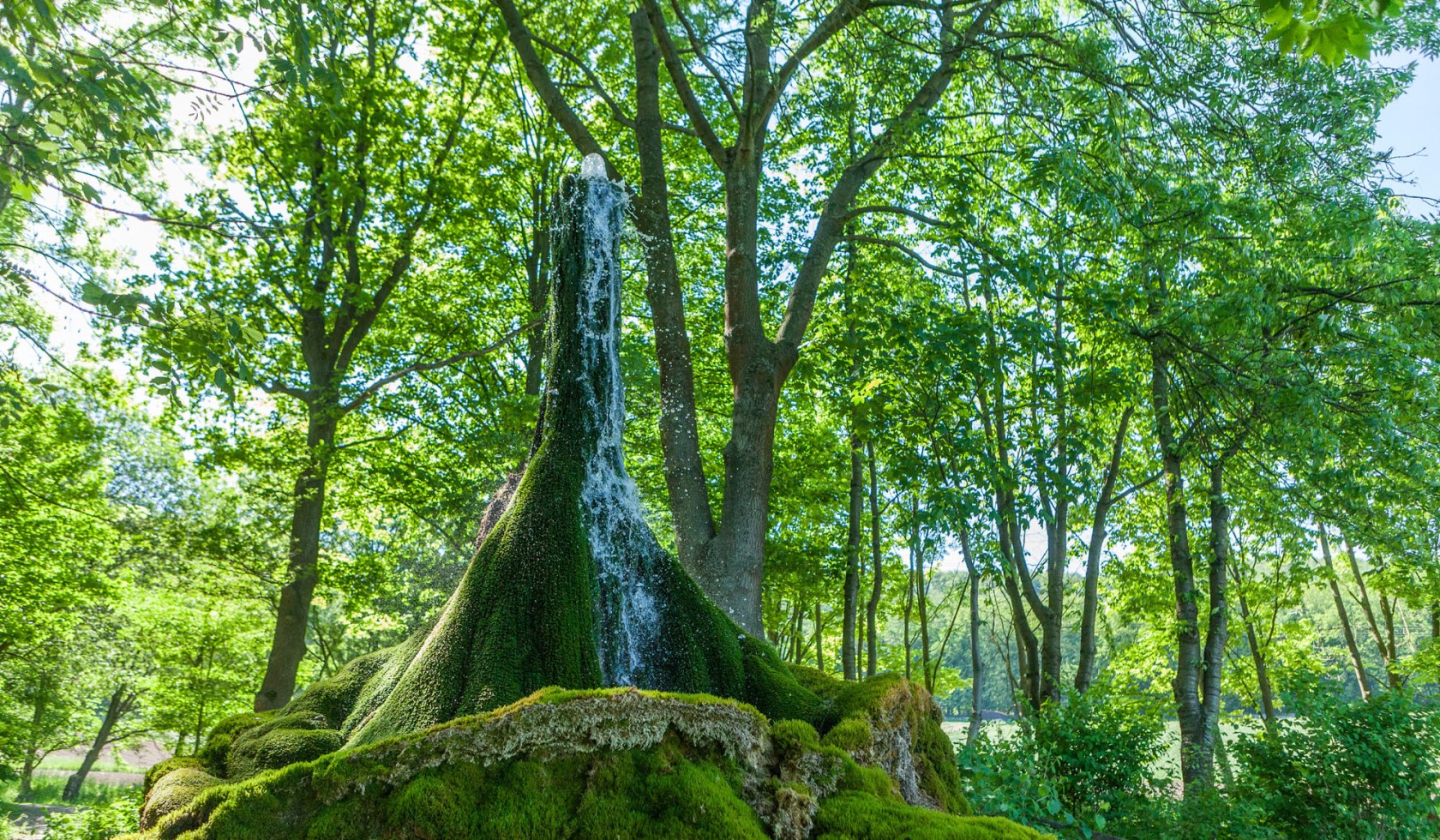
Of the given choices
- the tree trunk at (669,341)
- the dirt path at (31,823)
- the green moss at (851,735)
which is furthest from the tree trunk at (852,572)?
the dirt path at (31,823)

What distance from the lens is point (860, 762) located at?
11.2ft

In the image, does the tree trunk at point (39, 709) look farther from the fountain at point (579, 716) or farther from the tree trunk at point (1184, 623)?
the tree trunk at point (1184, 623)

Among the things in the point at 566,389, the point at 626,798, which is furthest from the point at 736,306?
the point at 626,798

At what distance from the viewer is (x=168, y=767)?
393cm

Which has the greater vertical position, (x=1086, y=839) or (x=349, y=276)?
(x=349, y=276)

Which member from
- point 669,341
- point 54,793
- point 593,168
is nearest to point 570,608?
point 593,168

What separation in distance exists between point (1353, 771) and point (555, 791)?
978cm

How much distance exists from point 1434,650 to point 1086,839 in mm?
20132

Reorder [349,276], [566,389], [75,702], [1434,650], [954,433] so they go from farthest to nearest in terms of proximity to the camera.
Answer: [75,702] < [1434,650] < [349,276] < [954,433] < [566,389]

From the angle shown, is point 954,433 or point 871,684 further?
point 954,433

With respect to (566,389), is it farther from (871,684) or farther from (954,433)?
(954,433)

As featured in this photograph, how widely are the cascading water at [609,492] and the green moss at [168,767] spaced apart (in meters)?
2.07

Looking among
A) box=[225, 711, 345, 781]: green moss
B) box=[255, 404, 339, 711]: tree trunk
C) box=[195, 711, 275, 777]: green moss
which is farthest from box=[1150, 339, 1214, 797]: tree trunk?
box=[255, 404, 339, 711]: tree trunk

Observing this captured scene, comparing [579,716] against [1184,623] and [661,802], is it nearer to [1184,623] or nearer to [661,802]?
[661,802]
